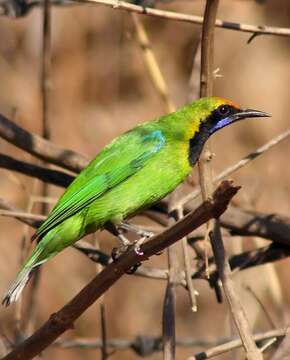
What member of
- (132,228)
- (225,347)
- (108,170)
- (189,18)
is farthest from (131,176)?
(225,347)

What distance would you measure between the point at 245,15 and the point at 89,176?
4089 mm

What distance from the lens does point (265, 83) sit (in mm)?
8586

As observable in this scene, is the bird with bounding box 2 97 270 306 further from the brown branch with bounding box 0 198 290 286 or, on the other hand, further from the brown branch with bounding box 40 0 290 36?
the brown branch with bounding box 40 0 290 36

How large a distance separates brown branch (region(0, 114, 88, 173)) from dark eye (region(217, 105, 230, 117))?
803mm

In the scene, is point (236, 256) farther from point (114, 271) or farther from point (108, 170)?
point (114, 271)

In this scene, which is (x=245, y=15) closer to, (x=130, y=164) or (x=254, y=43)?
(x=254, y=43)

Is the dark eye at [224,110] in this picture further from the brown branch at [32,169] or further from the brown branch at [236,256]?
the brown branch at [32,169]

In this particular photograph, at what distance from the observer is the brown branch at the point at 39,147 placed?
4578 mm

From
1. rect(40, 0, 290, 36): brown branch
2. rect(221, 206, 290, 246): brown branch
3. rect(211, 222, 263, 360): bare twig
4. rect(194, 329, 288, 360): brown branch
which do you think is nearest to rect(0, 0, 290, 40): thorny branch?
rect(40, 0, 290, 36): brown branch

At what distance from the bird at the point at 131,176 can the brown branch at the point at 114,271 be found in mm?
526

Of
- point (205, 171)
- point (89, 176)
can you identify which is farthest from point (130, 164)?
point (205, 171)

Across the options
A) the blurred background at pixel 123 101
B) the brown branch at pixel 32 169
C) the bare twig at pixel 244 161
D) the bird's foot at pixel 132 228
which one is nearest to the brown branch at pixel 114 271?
the bird's foot at pixel 132 228

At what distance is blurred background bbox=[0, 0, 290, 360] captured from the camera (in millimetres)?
7953

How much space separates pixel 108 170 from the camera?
4332 mm
